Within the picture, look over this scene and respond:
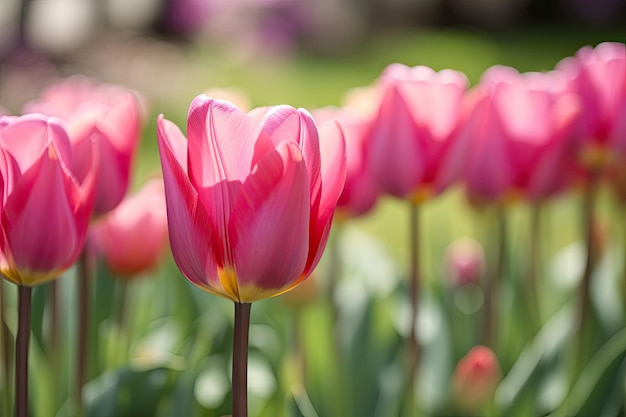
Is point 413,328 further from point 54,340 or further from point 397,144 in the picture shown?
point 54,340

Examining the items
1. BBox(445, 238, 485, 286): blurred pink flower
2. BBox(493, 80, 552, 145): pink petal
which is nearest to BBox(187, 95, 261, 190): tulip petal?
BBox(493, 80, 552, 145): pink petal

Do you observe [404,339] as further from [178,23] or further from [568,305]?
[178,23]

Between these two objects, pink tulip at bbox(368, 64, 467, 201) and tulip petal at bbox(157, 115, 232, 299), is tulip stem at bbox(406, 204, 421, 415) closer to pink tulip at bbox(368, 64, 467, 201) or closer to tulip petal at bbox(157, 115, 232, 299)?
pink tulip at bbox(368, 64, 467, 201)

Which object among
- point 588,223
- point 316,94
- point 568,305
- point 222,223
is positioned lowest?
point 316,94

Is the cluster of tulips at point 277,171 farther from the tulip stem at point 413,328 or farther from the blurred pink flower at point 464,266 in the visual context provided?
the blurred pink flower at point 464,266

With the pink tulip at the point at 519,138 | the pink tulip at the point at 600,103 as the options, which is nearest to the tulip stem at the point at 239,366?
the pink tulip at the point at 519,138

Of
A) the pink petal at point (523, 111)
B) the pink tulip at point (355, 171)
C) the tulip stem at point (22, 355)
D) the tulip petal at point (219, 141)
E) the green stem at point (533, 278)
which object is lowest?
the green stem at point (533, 278)

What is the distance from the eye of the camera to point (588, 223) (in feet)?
3.50

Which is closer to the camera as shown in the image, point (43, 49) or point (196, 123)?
point (196, 123)

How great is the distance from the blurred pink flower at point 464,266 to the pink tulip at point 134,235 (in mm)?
462

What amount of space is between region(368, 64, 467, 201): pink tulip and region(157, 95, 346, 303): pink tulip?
30 cm

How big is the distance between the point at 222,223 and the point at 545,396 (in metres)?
0.51

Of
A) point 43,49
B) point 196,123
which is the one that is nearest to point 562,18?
point 43,49

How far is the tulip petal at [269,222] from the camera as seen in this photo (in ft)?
2.12
